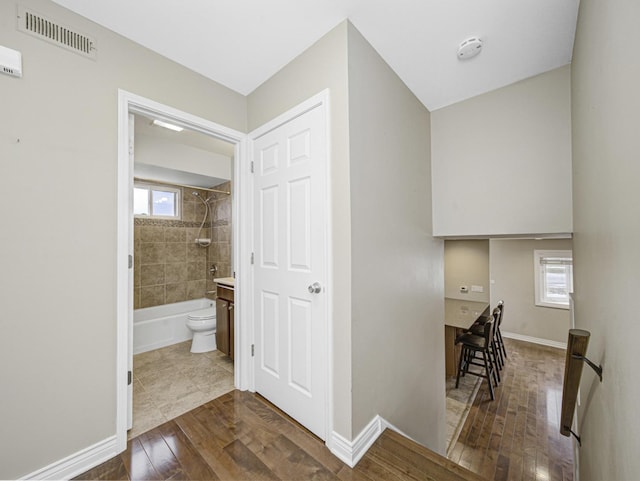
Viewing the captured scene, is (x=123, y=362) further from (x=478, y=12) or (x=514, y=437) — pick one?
(x=514, y=437)

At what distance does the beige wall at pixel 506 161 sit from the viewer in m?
1.90

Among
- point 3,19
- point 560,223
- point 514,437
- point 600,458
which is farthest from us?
point 514,437

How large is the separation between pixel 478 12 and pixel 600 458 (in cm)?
220

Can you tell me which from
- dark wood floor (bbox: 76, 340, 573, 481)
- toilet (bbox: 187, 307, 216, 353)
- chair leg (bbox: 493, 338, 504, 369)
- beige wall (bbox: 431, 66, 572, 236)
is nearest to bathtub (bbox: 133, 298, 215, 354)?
toilet (bbox: 187, 307, 216, 353)

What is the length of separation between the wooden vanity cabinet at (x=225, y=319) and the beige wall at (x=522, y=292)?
20.4ft

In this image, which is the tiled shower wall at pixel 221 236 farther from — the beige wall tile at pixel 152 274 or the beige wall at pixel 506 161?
the beige wall at pixel 506 161

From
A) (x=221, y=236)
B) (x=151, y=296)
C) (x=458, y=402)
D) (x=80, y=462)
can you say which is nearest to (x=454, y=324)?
(x=458, y=402)

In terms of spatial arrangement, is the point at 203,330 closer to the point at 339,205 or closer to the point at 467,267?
the point at 339,205

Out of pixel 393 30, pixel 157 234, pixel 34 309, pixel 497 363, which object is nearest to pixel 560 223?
pixel 393 30

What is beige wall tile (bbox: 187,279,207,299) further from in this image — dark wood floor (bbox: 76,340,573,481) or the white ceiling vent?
the white ceiling vent

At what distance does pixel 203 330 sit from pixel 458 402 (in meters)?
3.78

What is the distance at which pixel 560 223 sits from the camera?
1897mm

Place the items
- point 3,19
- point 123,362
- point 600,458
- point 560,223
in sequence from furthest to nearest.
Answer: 1. point 560,223
2. point 123,362
3. point 3,19
4. point 600,458

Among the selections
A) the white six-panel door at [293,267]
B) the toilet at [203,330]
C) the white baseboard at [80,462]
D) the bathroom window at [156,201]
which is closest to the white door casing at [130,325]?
the white baseboard at [80,462]
